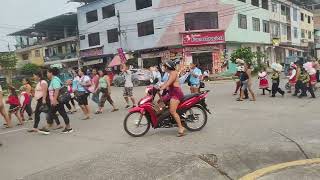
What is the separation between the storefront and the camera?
37.6 meters

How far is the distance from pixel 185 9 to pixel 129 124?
99.3 ft

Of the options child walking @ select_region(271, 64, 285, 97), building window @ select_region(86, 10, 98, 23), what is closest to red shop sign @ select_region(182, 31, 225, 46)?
building window @ select_region(86, 10, 98, 23)

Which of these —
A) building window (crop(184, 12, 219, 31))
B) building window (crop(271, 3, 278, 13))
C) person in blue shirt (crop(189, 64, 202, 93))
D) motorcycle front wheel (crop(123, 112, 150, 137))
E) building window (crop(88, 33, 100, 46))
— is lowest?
motorcycle front wheel (crop(123, 112, 150, 137))

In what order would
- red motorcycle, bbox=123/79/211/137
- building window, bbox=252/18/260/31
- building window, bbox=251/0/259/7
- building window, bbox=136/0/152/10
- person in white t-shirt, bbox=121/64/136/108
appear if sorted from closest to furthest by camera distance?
red motorcycle, bbox=123/79/211/137 < person in white t-shirt, bbox=121/64/136/108 < building window, bbox=136/0/152/10 < building window, bbox=252/18/260/31 < building window, bbox=251/0/259/7

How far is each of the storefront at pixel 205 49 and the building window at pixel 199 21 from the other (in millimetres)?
689

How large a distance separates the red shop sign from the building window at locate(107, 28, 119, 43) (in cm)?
866

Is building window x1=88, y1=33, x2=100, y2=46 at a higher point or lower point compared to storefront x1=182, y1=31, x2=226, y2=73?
higher

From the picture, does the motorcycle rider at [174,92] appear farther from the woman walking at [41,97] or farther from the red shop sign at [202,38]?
the red shop sign at [202,38]

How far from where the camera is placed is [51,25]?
→ 176 feet

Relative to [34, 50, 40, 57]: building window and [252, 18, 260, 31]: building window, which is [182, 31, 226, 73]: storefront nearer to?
[252, 18, 260, 31]: building window

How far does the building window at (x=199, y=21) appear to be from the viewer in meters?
38.0

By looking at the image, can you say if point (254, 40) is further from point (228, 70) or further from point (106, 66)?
point (106, 66)

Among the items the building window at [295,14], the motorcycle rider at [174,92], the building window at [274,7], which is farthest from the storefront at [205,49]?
the motorcycle rider at [174,92]

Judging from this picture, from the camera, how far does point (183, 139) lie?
27.1 ft
